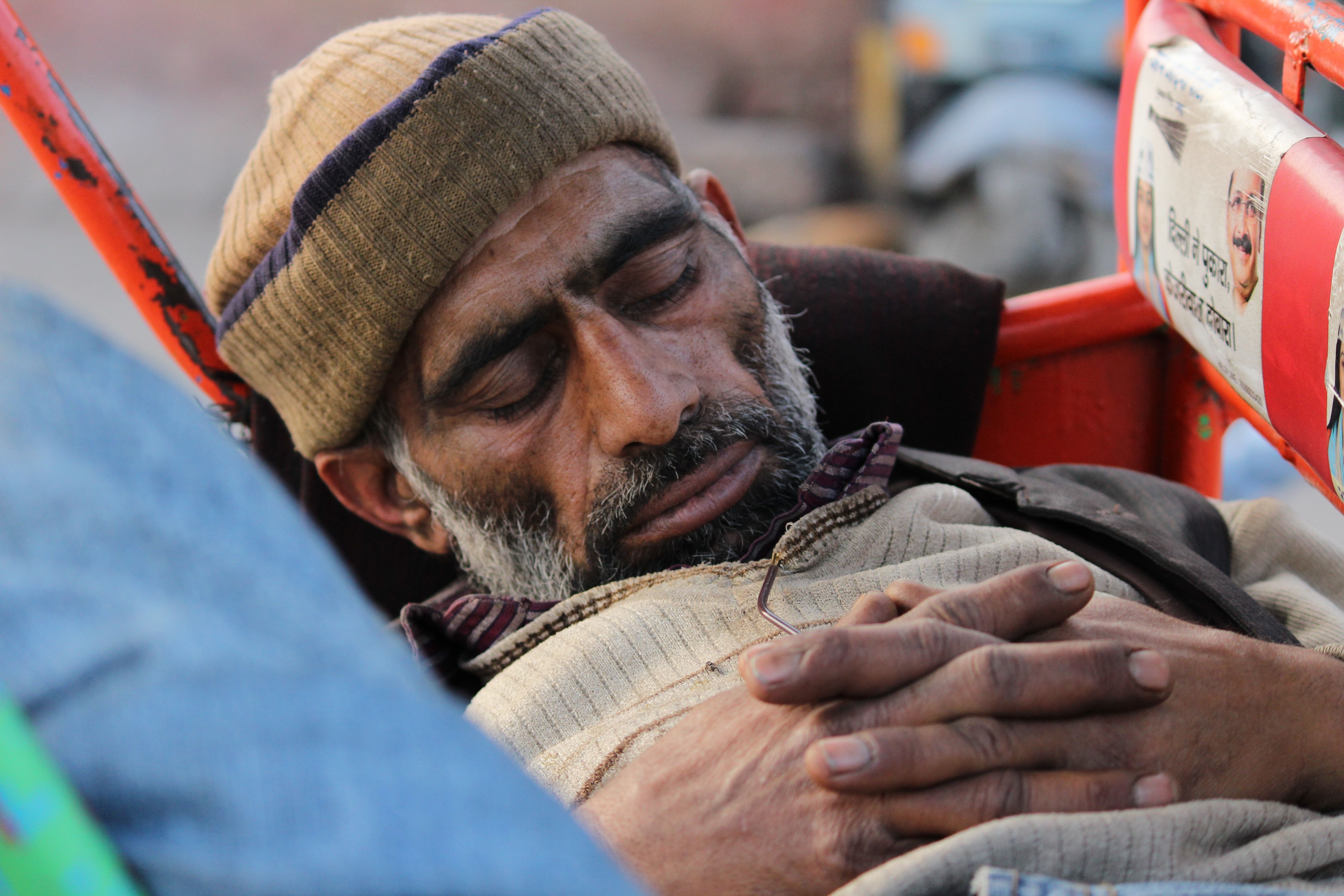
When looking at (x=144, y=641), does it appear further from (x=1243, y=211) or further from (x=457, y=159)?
(x=1243, y=211)

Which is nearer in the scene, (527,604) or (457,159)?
(457,159)

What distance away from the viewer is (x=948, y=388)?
1969 mm

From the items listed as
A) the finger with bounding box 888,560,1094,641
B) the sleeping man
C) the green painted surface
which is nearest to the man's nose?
the sleeping man

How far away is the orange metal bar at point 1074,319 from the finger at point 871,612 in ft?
3.69

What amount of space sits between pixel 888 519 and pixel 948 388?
602 millimetres

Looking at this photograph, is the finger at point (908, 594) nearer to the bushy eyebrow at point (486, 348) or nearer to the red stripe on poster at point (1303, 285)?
the red stripe on poster at point (1303, 285)

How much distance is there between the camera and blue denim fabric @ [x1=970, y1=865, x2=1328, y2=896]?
80 centimetres

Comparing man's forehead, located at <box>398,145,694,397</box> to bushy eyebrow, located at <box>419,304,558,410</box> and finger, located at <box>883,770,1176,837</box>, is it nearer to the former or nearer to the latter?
bushy eyebrow, located at <box>419,304,558,410</box>

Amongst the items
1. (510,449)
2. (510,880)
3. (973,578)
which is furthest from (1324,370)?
(510,880)

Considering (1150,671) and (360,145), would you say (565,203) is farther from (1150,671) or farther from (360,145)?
(1150,671)

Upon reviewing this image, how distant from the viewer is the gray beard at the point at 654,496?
4.87 ft

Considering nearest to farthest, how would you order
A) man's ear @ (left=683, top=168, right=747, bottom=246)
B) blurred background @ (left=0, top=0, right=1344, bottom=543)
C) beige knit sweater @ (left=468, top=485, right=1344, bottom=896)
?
beige knit sweater @ (left=468, top=485, right=1344, bottom=896)
man's ear @ (left=683, top=168, right=747, bottom=246)
blurred background @ (left=0, top=0, right=1344, bottom=543)

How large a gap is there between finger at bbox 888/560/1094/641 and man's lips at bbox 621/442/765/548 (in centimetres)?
49

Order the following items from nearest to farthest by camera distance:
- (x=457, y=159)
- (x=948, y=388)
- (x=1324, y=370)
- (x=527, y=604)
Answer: (x=1324, y=370) < (x=457, y=159) < (x=527, y=604) < (x=948, y=388)
